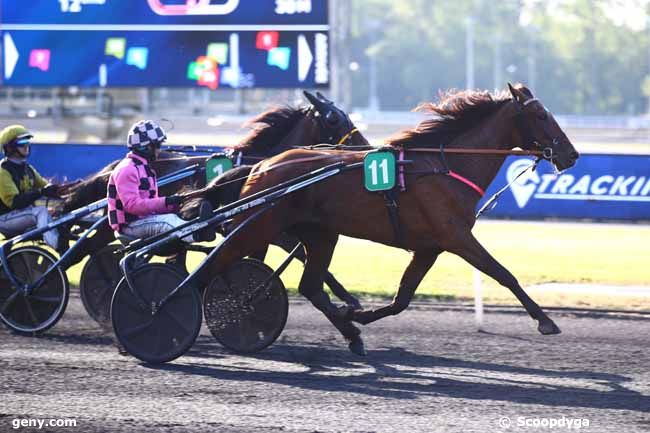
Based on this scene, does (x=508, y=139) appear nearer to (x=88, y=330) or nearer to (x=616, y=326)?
(x=616, y=326)

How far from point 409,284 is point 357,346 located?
0.55 m

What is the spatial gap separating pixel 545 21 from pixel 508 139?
7575 cm

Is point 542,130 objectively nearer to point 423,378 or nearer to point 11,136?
point 423,378

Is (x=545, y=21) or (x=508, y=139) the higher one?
(x=545, y=21)

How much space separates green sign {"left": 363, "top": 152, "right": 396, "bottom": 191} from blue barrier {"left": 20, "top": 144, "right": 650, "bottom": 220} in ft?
21.4

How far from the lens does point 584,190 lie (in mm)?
13422

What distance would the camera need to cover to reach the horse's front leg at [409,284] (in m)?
7.39

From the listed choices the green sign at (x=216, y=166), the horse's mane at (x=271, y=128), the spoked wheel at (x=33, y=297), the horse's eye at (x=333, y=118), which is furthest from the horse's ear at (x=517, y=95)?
the spoked wheel at (x=33, y=297)

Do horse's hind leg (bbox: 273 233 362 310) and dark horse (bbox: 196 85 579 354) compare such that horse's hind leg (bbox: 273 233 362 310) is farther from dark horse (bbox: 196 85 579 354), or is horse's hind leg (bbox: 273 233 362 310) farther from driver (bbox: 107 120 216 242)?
driver (bbox: 107 120 216 242)

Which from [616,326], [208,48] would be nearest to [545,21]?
[208,48]

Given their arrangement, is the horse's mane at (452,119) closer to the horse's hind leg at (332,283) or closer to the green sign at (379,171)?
the green sign at (379,171)

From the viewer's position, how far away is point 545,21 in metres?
80.4

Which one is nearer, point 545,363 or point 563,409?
point 563,409

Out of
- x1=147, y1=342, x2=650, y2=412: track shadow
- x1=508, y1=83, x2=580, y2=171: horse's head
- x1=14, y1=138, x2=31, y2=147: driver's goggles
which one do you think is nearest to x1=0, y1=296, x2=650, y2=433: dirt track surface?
x1=147, y1=342, x2=650, y2=412: track shadow
